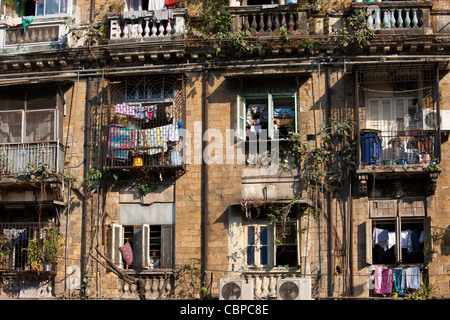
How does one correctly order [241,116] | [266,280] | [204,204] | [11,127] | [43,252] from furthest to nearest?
1. [11,127]
2. [241,116]
3. [43,252]
4. [204,204]
5. [266,280]

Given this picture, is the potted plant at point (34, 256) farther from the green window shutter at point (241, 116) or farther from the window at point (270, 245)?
the green window shutter at point (241, 116)

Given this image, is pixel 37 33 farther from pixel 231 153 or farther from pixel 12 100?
pixel 231 153

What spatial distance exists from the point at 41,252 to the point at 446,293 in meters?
10.6

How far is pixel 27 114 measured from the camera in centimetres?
2114

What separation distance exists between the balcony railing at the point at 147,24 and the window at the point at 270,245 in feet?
19.5

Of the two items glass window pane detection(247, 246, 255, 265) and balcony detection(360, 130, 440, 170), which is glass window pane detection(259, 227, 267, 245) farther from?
balcony detection(360, 130, 440, 170)

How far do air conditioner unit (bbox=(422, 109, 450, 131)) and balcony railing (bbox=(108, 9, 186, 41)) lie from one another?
7036mm

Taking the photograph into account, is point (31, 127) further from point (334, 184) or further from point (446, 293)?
point (446, 293)

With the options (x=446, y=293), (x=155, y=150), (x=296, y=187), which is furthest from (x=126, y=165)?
→ (x=446, y=293)

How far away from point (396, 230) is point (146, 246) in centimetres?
660

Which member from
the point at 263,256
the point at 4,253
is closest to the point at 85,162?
the point at 4,253

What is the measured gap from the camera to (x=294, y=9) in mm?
20344

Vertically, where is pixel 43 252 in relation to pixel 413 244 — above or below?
below

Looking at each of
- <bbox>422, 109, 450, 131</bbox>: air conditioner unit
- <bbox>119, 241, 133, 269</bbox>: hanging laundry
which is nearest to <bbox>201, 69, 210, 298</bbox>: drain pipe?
<bbox>119, 241, 133, 269</bbox>: hanging laundry
